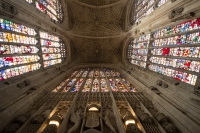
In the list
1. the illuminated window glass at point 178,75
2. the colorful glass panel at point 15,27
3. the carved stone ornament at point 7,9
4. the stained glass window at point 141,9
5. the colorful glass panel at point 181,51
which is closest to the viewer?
the carved stone ornament at point 7,9

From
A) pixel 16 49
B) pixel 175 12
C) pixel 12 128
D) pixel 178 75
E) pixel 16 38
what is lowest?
pixel 12 128

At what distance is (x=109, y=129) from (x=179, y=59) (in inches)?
246

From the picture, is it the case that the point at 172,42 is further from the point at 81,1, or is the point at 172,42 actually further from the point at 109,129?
the point at 81,1

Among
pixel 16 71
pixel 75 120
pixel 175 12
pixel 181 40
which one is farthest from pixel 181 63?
pixel 16 71

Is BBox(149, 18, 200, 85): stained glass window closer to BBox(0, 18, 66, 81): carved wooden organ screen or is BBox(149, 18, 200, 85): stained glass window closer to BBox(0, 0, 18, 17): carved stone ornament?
BBox(0, 0, 18, 17): carved stone ornament

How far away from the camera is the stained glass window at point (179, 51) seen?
6402mm

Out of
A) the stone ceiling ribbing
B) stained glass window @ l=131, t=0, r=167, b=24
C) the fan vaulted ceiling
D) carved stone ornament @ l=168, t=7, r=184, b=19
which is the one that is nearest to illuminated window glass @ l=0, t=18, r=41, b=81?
the fan vaulted ceiling

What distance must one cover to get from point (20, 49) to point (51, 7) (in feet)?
23.2

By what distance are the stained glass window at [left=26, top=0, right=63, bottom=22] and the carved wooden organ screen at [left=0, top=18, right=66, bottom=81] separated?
2.41 metres

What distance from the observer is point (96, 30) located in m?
20.1

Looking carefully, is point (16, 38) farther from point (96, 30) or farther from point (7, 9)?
point (96, 30)

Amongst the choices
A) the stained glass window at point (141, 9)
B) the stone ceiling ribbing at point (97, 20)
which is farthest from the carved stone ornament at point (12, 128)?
the stone ceiling ribbing at point (97, 20)

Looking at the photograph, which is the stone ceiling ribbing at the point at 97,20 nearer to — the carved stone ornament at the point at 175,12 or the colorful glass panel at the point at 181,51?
the colorful glass panel at the point at 181,51

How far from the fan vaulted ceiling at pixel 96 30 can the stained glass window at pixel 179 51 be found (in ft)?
27.3
